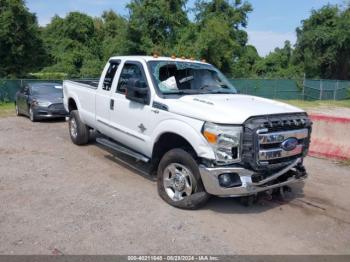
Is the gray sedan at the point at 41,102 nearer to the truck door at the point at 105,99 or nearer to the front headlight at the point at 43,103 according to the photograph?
the front headlight at the point at 43,103

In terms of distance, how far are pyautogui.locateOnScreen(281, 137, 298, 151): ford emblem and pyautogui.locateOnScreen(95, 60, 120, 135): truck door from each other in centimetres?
322

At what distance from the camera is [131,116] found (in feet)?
21.0

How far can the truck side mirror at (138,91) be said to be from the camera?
19.7ft

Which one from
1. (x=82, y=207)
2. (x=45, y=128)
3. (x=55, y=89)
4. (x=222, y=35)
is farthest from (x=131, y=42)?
(x=82, y=207)

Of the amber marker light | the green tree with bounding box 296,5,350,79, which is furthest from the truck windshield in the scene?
the green tree with bounding box 296,5,350,79

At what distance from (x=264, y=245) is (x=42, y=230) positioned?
8.64 feet

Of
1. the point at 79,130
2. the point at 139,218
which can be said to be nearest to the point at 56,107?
the point at 79,130

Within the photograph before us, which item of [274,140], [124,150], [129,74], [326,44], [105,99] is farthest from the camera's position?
[326,44]

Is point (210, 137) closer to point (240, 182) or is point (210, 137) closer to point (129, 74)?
point (240, 182)

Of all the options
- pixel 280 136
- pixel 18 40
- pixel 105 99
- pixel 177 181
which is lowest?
pixel 177 181

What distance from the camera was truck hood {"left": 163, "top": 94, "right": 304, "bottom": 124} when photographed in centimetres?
486

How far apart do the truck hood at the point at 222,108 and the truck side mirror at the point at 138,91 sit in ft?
1.56

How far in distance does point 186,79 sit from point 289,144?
6.89ft

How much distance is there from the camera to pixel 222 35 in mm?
35500
